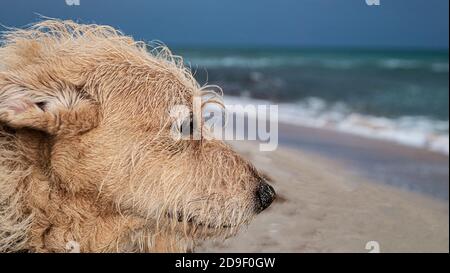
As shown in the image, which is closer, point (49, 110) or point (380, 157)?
point (49, 110)

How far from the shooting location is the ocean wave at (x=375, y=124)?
12.0m

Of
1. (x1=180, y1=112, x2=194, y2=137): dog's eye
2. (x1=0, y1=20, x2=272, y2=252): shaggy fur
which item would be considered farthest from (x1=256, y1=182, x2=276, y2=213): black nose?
(x1=180, y1=112, x2=194, y2=137): dog's eye

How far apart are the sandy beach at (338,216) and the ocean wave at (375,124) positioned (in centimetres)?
383

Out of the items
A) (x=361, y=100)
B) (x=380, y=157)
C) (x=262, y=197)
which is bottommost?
(x=361, y=100)

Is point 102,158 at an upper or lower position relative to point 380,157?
upper

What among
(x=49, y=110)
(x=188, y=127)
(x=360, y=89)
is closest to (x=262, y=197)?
(x=188, y=127)

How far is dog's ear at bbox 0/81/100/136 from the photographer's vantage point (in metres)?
3.04

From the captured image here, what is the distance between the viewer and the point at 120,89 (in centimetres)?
351

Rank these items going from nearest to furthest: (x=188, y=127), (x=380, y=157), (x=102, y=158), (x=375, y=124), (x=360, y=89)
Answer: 1. (x=102, y=158)
2. (x=188, y=127)
3. (x=380, y=157)
4. (x=375, y=124)
5. (x=360, y=89)

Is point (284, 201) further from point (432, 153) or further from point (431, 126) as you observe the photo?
point (431, 126)

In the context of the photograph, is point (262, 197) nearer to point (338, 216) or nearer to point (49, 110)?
point (49, 110)

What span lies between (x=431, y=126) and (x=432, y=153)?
11.9 ft

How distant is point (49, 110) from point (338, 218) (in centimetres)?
367

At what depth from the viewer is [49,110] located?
10.4 ft
